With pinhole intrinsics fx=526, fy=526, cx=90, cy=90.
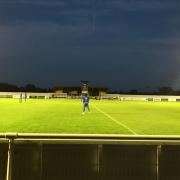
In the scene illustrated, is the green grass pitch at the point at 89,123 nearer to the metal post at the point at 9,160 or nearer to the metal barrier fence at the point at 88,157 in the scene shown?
the metal barrier fence at the point at 88,157

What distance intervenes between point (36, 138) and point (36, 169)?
0.78m

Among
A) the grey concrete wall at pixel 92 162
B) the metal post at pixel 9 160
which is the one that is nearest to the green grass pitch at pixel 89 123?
the grey concrete wall at pixel 92 162

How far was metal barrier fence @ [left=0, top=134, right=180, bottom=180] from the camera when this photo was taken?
494 inches

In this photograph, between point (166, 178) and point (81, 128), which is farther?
point (81, 128)

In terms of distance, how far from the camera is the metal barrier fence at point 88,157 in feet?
41.2

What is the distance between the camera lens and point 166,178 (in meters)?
12.8

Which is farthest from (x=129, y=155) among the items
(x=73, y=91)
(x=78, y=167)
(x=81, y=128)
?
(x=73, y=91)

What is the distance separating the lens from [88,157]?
1262 cm

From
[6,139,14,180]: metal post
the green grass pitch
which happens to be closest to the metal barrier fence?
[6,139,14,180]: metal post

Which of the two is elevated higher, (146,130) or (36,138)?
(146,130)

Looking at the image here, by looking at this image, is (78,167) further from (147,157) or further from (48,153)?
(147,157)

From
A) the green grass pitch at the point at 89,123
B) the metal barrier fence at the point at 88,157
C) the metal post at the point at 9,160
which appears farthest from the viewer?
the green grass pitch at the point at 89,123

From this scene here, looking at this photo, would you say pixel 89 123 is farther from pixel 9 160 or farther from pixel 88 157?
pixel 9 160

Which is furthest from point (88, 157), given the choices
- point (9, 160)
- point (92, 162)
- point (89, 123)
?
point (89, 123)
